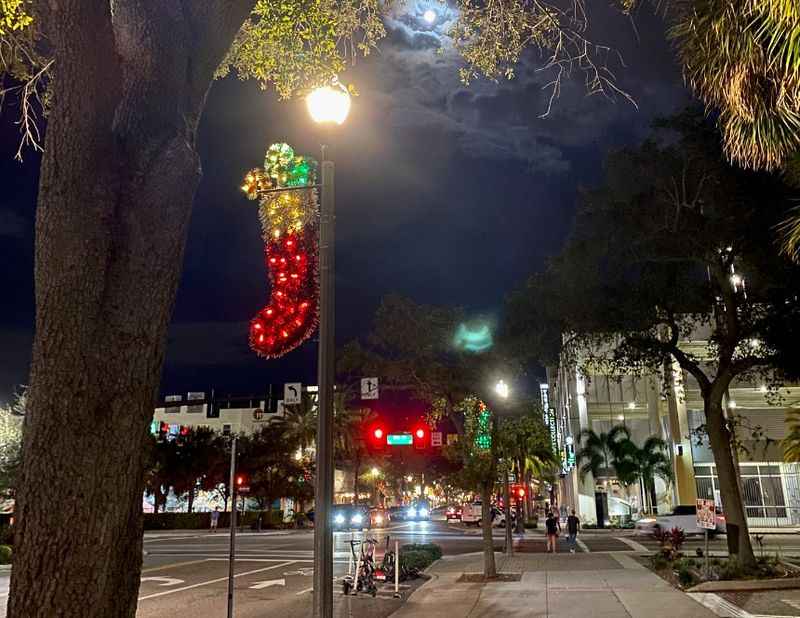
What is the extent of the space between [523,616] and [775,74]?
935cm

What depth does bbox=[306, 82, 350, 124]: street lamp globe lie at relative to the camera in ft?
24.4

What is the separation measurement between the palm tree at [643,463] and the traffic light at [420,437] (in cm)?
2770

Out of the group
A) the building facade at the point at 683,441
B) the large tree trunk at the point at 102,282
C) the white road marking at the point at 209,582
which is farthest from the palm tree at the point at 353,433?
the large tree trunk at the point at 102,282

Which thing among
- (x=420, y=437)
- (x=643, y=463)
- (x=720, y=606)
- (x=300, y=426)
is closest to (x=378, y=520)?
(x=300, y=426)

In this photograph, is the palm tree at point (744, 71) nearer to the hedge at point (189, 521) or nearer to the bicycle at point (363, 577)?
the bicycle at point (363, 577)

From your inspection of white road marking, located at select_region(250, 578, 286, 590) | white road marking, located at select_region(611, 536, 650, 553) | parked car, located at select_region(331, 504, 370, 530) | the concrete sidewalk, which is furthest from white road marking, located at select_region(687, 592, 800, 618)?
parked car, located at select_region(331, 504, 370, 530)

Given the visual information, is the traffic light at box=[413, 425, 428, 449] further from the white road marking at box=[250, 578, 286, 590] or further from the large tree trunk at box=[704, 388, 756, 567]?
the large tree trunk at box=[704, 388, 756, 567]

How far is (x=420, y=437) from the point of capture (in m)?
21.7

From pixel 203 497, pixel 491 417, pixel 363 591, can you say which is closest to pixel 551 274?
pixel 491 417

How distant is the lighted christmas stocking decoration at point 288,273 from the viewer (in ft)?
42.1

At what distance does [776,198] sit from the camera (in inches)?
661

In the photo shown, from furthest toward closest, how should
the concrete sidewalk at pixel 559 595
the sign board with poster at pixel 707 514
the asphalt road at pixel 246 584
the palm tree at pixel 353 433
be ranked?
the palm tree at pixel 353 433 → the sign board with poster at pixel 707 514 → the asphalt road at pixel 246 584 → the concrete sidewalk at pixel 559 595

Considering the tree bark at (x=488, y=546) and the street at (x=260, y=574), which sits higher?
the tree bark at (x=488, y=546)

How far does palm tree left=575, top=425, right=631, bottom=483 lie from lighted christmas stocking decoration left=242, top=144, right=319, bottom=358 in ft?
122
